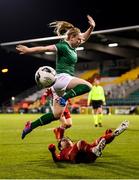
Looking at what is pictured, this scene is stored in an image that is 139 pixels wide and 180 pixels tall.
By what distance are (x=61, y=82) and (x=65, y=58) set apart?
473 mm

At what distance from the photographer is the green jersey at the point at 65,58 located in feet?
25.2

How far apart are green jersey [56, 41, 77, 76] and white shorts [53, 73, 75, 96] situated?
15cm

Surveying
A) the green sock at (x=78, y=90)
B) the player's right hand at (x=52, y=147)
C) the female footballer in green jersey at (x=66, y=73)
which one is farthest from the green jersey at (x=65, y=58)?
the player's right hand at (x=52, y=147)

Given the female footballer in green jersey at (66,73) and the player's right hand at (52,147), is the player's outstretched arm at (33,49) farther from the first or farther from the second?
the player's right hand at (52,147)

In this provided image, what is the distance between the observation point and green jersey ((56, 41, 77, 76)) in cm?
769

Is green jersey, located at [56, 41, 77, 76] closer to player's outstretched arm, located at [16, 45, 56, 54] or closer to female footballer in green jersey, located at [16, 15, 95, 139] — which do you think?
female footballer in green jersey, located at [16, 15, 95, 139]

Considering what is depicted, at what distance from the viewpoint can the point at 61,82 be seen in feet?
25.1

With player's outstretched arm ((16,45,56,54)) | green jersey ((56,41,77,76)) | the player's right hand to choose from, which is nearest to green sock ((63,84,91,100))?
green jersey ((56,41,77,76))

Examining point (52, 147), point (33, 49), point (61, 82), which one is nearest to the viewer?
point (52, 147)

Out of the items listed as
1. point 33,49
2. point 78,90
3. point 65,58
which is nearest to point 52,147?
point 78,90

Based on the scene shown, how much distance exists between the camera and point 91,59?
50.1m

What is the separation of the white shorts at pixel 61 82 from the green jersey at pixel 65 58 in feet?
0.49

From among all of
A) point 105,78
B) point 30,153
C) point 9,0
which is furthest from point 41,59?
point 30,153

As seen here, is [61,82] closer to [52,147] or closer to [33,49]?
[33,49]
